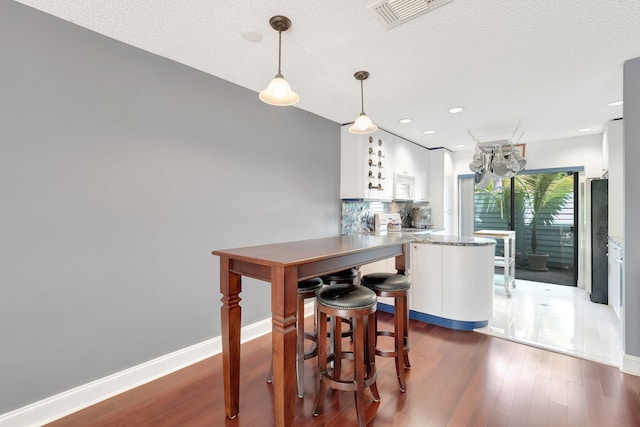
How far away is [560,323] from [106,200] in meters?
4.38

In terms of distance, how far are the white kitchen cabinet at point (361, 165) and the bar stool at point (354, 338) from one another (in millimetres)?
2186

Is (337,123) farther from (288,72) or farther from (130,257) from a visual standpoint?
(130,257)

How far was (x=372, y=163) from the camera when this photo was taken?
398 cm

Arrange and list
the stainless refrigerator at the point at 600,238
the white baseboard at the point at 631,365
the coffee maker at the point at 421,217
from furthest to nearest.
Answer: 1. the coffee maker at the point at 421,217
2. the stainless refrigerator at the point at 600,238
3. the white baseboard at the point at 631,365

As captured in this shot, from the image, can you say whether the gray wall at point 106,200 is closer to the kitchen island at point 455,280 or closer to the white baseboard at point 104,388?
the white baseboard at point 104,388

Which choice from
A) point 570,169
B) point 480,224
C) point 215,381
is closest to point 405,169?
point 480,224

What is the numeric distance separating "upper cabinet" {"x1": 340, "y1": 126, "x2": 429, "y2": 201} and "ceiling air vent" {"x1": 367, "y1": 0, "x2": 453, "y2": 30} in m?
2.03

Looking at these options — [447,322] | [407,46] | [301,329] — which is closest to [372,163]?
→ [407,46]

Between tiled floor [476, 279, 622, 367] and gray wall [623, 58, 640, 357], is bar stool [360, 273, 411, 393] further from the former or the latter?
gray wall [623, 58, 640, 357]

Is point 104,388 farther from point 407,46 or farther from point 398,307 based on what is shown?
→ point 407,46

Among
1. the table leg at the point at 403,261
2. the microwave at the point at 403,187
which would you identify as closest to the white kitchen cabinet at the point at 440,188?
the microwave at the point at 403,187

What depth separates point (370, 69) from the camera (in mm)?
2430

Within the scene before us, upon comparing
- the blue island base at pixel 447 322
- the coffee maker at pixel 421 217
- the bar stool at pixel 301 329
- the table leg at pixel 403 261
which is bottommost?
the blue island base at pixel 447 322

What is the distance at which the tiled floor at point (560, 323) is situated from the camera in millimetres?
2607
